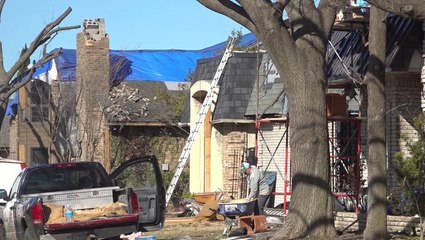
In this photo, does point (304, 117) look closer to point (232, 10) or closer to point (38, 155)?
point (232, 10)

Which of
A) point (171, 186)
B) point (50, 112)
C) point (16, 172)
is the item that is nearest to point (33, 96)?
point (50, 112)

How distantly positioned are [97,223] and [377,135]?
495 cm

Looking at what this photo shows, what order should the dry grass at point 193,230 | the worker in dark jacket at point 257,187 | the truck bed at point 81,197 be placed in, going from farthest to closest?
the worker in dark jacket at point 257,187 → the dry grass at point 193,230 → the truck bed at point 81,197

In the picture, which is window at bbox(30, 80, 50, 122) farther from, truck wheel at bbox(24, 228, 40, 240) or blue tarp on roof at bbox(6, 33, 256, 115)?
truck wheel at bbox(24, 228, 40, 240)

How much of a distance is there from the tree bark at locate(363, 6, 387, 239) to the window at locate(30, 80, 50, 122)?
27.0 metres

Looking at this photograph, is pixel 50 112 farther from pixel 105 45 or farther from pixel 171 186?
pixel 171 186

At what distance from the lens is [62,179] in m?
16.8

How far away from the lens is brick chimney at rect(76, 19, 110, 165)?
113 ft

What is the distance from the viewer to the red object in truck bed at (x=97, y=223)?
15164 millimetres

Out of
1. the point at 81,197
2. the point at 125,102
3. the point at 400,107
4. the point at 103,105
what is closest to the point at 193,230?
the point at 400,107

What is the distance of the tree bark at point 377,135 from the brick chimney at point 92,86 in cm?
2020

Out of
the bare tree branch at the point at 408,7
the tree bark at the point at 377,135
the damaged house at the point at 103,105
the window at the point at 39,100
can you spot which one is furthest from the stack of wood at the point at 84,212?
the window at the point at 39,100

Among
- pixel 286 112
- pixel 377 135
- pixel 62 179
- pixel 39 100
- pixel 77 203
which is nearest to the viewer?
pixel 377 135

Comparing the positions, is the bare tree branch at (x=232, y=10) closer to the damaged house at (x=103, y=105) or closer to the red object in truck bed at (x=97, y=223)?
the red object in truck bed at (x=97, y=223)
